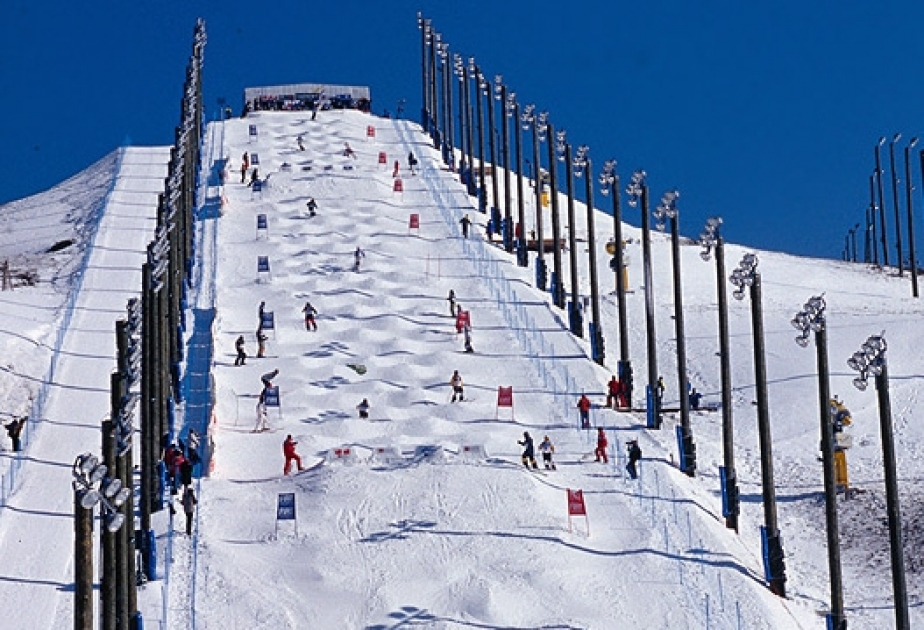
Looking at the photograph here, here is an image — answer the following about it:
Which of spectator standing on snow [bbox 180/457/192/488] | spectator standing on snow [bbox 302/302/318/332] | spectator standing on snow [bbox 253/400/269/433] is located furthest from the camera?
spectator standing on snow [bbox 302/302/318/332]

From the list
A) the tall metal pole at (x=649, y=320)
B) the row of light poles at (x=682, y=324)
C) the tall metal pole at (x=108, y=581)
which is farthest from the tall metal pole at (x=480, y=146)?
the tall metal pole at (x=108, y=581)

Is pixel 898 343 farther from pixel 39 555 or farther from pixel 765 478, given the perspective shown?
pixel 39 555

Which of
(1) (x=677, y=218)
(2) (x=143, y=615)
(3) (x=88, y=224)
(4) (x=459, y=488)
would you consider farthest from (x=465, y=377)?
(3) (x=88, y=224)

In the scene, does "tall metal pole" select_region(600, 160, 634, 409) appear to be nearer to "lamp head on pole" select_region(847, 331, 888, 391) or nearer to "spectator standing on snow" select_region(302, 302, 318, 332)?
"spectator standing on snow" select_region(302, 302, 318, 332)

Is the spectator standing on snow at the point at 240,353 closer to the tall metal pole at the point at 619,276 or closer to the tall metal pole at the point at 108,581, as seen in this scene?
the tall metal pole at the point at 619,276

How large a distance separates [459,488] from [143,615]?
29.1 ft

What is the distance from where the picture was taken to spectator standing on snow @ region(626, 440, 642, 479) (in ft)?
134

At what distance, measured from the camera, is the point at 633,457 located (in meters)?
40.9

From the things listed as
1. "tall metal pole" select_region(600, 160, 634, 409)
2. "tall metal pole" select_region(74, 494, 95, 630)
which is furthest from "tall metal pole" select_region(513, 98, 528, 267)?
"tall metal pole" select_region(74, 494, 95, 630)

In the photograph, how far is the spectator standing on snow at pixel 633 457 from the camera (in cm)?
4094

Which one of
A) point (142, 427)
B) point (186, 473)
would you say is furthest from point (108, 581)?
point (186, 473)

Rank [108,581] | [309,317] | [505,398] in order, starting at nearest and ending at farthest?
[108,581]
[505,398]
[309,317]

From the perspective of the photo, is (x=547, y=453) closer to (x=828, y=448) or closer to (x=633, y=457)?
(x=633, y=457)

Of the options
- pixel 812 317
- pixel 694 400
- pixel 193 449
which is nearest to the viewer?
pixel 812 317
